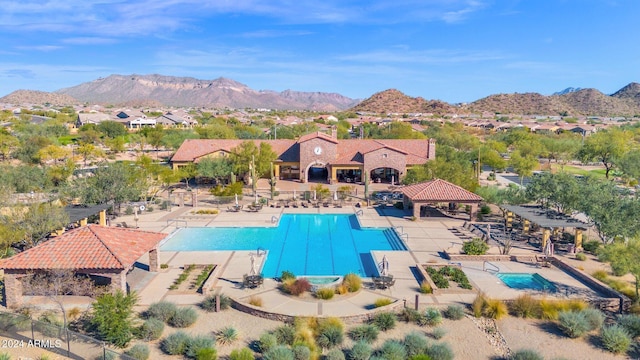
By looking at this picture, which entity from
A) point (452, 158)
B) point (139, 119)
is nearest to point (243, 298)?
point (452, 158)

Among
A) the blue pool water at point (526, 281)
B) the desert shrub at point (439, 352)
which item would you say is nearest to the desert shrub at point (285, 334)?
the desert shrub at point (439, 352)

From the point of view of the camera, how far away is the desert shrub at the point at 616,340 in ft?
47.4

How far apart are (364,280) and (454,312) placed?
16.4ft

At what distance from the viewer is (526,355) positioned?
13.6 meters

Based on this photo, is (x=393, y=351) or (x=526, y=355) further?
(x=393, y=351)

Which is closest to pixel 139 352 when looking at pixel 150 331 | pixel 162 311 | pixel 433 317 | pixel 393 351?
pixel 150 331

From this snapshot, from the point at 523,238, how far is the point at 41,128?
76390mm

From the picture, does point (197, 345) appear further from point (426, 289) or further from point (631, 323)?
point (631, 323)

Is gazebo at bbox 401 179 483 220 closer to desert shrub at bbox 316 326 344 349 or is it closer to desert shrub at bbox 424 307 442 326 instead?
desert shrub at bbox 424 307 442 326

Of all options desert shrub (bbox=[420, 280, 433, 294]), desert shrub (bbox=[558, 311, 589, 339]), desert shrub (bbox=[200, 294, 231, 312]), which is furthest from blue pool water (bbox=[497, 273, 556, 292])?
desert shrub (bbox=[200, 294, 231, 312])

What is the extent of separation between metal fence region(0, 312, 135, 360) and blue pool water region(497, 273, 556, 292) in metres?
16.6

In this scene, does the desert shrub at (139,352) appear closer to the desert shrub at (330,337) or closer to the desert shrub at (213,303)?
the desert shrub at (213,303)

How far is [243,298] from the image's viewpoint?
1823cm

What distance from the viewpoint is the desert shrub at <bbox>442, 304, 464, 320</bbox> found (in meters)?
16.6
